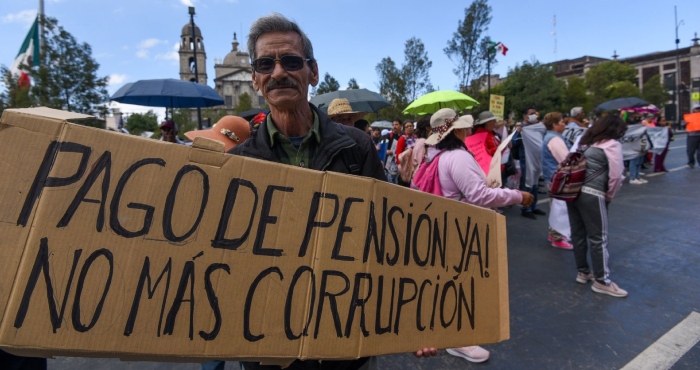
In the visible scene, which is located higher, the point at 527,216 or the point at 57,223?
the point at 57,223

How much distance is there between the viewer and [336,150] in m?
1.64

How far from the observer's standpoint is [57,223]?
104 centimetres

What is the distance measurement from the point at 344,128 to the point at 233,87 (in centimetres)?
9282

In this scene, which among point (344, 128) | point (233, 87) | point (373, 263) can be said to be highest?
point (233, 87)

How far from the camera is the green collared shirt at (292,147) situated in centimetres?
168

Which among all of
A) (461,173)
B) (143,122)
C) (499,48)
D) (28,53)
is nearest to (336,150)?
(461,173)

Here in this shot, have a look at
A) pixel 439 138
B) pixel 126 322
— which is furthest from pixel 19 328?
pixel 439 138

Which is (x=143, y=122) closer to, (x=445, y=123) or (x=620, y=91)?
(x=620, y=91)

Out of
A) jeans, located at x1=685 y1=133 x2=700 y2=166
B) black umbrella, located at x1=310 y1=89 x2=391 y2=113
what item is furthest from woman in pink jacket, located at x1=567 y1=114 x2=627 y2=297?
jeans, located at x1=685 y1=133 x2=700 y2=166

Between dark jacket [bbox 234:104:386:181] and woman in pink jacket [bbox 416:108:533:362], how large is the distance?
1.32 m

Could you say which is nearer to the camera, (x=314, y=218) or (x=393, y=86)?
(x=314, y=218)

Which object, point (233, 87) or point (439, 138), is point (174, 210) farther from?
point (233, 87)

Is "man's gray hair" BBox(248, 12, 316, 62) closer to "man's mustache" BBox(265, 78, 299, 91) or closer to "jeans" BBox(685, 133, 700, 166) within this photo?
"man's mustache" BBox(265, 78, 299, 91)

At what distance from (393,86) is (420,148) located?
19.5 meters
